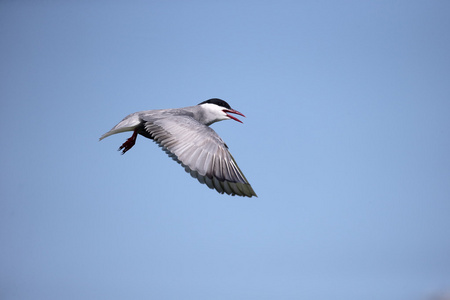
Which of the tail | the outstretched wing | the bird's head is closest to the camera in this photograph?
the outstretched wing

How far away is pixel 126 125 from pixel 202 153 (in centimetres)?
256

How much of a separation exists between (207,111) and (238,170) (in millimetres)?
3552

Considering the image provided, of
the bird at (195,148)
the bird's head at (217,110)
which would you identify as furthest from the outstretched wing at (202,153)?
the bird's head at (217,110)

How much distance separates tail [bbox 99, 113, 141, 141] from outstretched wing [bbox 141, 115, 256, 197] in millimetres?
867

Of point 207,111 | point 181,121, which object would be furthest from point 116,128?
point 207,111

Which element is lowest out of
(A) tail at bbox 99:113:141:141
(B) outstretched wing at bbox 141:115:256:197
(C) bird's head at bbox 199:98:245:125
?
(B) outstretched wing at bbox 141:115:256:197

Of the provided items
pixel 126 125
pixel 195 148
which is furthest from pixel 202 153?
pixel 126 125

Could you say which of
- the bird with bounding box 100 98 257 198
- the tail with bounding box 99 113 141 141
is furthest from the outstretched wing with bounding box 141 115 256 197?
the tail with bounding box 99 113 141 141

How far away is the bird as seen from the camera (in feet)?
29.3

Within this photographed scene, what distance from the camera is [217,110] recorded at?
41.1ft

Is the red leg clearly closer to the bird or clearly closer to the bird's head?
the bird

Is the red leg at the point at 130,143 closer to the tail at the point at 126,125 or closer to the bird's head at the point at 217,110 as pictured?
the tail at the point at 126,125

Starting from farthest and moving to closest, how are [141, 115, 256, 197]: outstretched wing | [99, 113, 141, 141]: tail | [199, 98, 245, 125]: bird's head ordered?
[199, 98, 245, 125]: bird's head < [99, 113, 141, 141]: tail < [141, 115, 256, 197]: outstretched wing

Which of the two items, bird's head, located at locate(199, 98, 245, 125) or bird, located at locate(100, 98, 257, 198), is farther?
bird's head, located at locate(199, 98, 245, 125)
